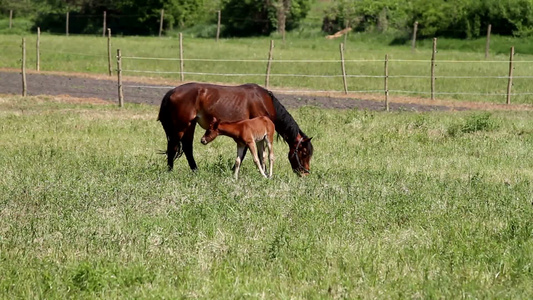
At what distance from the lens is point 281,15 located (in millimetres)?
53031

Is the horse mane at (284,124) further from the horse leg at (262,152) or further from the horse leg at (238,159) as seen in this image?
the horse leg at (238,159)

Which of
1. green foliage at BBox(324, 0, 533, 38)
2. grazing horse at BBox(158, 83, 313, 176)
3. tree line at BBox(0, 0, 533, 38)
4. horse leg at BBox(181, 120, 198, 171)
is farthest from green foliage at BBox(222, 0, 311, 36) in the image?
grazing horse at BBox(158, 83, 313, 176)

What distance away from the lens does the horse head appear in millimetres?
12242

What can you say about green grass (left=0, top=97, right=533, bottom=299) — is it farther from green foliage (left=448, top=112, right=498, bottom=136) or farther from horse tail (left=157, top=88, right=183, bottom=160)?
green foliage (left=448, top=112, right=498, bottom=136)

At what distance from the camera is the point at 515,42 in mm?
41906

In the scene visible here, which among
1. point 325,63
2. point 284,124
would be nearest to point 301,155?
point 284,124

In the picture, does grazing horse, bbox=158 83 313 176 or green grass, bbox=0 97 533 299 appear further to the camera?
grazing horse, bbox=158 83 313 176

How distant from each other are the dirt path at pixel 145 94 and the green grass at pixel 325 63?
56 centimetres

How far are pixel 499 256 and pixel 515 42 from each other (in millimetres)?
36515

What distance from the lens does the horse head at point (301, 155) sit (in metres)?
12.2

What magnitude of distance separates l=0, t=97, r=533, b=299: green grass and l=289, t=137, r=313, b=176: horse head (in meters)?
0.41

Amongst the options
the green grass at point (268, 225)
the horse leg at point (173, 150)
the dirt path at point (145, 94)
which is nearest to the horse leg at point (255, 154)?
the green grass at point (268, 225)

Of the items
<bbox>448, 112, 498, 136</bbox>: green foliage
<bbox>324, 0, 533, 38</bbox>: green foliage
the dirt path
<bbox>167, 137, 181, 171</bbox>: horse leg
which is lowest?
the dirt path

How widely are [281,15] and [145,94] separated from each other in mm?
27902
